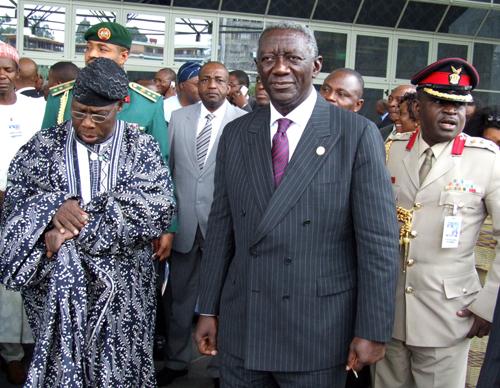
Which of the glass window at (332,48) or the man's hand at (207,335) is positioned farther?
the glass window at (332,48)

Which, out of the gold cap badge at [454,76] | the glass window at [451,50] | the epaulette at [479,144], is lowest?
the epaulette at [479,144]

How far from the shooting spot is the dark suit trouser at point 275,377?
2.35m

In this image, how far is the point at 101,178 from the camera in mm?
2979

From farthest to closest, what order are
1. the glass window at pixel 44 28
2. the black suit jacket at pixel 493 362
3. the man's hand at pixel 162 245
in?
the glass window at pixel 44 28, the man's hand at pixel 162 245, the black suit jacket at pixel 493 362

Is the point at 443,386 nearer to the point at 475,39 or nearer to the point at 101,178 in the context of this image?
the point at 101,178

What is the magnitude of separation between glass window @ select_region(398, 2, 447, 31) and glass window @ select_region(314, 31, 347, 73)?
1.32 metres

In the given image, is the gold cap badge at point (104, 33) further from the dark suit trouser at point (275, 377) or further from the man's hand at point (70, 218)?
the dark suit trouser at point (275, 377)

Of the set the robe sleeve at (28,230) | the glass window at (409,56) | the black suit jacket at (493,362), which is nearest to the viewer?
the black suit jacket at (493,362)

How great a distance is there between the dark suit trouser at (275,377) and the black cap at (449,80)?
1329 mm

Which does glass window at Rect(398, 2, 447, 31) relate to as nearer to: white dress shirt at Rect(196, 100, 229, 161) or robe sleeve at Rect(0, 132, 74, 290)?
white dress shirt at Rect(196, 100, 229, 161)

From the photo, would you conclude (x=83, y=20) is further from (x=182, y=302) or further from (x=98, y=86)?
(x=98, y=86)

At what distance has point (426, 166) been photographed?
2.98 m

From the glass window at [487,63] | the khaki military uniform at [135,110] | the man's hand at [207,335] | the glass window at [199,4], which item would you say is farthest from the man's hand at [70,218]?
the glass window at [487,63]

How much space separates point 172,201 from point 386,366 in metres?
1.32
